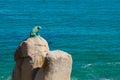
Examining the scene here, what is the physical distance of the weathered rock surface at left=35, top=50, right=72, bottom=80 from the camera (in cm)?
1855

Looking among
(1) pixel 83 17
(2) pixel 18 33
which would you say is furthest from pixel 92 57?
(1) pixel 83 17

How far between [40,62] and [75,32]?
157 feet

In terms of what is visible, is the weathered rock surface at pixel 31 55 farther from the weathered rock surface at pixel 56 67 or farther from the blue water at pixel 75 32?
the blue water at pixel 75 32

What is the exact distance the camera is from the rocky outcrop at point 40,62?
1864 cm

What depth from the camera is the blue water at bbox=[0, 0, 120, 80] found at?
46.3 m

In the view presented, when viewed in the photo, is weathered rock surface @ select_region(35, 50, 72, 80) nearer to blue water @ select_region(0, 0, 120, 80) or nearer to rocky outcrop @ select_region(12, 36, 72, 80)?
rocky outcrop @ select_region(12, 36, 72, 80)

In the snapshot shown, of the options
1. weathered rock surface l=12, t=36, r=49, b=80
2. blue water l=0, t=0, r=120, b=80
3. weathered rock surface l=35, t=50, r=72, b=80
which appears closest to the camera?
weathered rock surface l=35, t=50, r=72, b=80

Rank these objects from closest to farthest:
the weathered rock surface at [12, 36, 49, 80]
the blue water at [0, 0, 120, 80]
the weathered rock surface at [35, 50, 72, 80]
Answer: the weathered rock surface at [35, 50, 72, 80] → the weathered rock surface at [12, 36, 49, 80] → the blue water at [0, 0, 120, 80]

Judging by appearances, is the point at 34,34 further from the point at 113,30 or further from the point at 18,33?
the point at 113,30

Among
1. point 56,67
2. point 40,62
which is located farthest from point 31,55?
point 56,67

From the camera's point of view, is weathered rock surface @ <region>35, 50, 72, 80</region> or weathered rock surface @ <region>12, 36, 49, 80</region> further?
weathered rock surface @ <region>12, 36, 49, 80</region>

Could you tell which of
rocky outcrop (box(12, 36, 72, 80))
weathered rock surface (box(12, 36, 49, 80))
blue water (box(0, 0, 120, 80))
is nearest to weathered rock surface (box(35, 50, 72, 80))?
rocky outcrop (box(12, 36, 72, 80))

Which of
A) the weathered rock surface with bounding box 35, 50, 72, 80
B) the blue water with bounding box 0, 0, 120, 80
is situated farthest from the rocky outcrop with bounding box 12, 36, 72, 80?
the blue water with bounding box 0, 0, 120, 80

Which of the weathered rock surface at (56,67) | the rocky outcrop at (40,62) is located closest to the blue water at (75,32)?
the rocky outcrop at (40,62)
